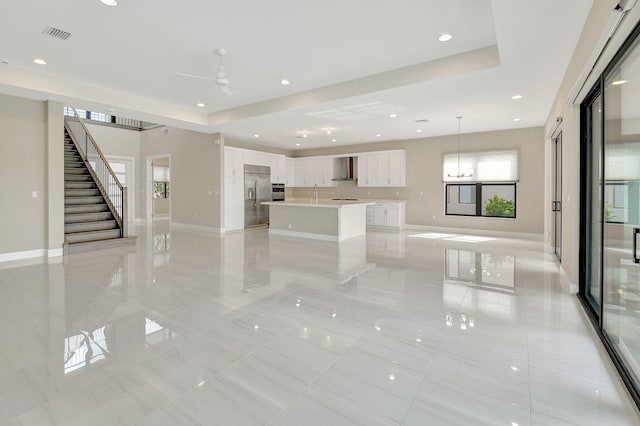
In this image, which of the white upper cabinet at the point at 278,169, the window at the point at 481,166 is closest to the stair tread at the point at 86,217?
the white upper cabinet at the point at 278,169

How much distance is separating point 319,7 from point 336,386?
347 centimetres

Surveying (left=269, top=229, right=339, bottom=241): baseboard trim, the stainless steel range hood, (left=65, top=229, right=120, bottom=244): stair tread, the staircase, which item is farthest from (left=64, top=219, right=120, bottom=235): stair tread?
the stainless steel range hood

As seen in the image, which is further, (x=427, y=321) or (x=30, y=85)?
(x=30, y=85)

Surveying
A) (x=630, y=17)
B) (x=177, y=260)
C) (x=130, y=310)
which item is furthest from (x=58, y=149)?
(x=630, y=17)

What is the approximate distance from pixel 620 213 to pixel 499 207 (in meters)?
6.63

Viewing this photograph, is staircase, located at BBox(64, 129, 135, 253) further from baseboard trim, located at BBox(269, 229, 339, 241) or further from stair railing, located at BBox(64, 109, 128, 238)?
baseboard trim, located at BBox(269, 229, 339, 241)

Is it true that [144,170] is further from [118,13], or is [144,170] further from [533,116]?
[533,116]

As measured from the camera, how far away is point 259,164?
410 inches

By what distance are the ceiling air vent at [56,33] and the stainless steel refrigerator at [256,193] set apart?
602cm

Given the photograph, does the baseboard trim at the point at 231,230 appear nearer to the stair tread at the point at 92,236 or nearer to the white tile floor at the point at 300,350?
the stair tread at the point at 92,236

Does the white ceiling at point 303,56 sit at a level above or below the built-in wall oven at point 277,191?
above

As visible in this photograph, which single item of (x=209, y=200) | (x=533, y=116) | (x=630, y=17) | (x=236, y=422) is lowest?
(x=236, y=422)

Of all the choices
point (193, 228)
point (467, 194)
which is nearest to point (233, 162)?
point (193, 228)

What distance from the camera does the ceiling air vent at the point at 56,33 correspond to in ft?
12.6
